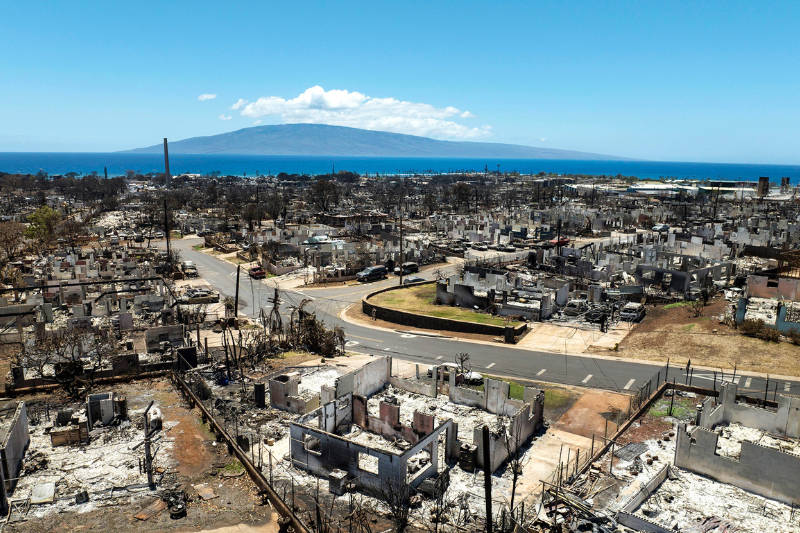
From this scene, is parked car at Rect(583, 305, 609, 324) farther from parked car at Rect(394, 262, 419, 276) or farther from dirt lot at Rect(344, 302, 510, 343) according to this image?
parked car at Rect(394, 262, 419, 276)

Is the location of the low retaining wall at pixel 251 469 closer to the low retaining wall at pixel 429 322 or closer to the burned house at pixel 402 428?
the burned house at pixel 402 428

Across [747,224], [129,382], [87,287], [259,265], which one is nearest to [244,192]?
[259,265]

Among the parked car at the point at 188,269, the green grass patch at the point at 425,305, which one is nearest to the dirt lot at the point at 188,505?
the green grass patch at the point at 425,305

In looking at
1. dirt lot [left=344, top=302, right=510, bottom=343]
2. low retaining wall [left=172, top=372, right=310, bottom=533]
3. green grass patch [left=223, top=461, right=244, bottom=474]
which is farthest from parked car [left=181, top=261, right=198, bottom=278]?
green grass patch [left=223, top=461, right=244, bottom=474]

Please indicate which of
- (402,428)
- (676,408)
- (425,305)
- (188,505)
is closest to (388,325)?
(425,305)

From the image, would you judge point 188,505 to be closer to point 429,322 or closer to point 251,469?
point 251,469

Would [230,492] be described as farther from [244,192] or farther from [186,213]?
[244,192]
